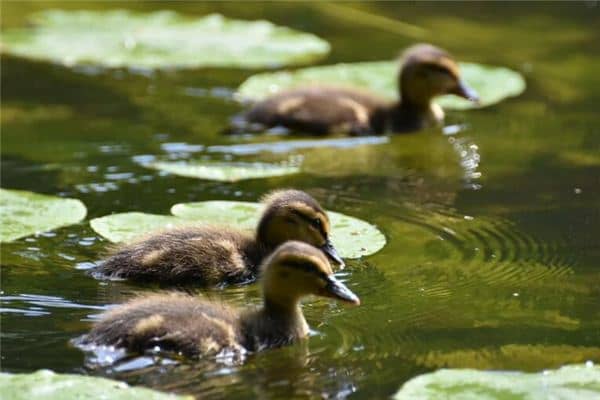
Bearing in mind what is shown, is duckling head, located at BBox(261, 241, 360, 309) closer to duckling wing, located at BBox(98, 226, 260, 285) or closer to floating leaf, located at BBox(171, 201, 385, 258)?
duckling wing, located at BBox(98, 226, 260, 285)

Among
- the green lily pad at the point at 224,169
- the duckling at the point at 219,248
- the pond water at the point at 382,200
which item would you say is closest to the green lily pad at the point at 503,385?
the pond water at the point at 382,200

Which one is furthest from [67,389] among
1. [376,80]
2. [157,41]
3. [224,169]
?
[157,41]

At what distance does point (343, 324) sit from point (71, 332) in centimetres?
95

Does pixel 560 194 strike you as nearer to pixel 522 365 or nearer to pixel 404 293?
pixel 404 293

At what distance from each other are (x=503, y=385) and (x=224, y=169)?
318cm

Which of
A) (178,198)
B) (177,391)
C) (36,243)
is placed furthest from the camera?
(178,198)

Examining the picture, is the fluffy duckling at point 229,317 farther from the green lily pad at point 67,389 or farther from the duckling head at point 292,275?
the green lily pad at point 67,389

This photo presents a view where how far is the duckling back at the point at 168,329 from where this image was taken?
16.0ft

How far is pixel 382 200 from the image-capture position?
7078 mm

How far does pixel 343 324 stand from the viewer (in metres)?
5.29

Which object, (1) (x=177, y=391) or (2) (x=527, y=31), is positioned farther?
(2) (x=527, y=31)

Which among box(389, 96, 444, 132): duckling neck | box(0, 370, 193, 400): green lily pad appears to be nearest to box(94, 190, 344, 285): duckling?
box(0, 370, 193, 400): green lily pad

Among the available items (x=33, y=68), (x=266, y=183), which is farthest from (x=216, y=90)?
(x=266, y=183)

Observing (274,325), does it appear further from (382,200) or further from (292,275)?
(382,200)
